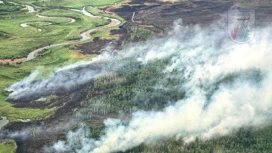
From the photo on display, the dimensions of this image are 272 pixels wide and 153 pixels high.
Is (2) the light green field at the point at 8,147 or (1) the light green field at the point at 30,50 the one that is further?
(1) the light green field at the point at 30,50

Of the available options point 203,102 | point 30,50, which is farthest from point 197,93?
point 30,50

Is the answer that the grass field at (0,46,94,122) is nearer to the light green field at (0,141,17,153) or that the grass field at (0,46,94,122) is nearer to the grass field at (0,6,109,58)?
the light green field at (0,141,17,153)

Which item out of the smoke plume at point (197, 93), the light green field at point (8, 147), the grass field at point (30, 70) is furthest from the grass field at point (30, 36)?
the light green field at point (8, 147)

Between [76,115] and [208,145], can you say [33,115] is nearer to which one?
[76,115]

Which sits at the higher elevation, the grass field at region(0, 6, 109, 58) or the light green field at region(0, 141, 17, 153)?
the grass field at region(0, 6, 109, 58)

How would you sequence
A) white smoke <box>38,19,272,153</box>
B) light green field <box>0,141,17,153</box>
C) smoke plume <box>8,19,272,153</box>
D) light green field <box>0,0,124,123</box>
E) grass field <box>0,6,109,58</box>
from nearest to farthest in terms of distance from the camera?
1. light green field <box>0,141,17,153</box>
2. white smoke <box>38,19,272,153</box>
3. smoke plume <box>8,19,272,153</box>
4. light green field <box>0,0,124,123</box>
5. grass field <box>0,6,109,58</box>

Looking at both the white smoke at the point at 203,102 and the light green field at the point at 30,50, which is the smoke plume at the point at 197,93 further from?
the light green field at the point at 30,50

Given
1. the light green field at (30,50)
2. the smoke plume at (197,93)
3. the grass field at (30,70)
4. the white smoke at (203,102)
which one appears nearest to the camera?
the white smoke at (203,102)

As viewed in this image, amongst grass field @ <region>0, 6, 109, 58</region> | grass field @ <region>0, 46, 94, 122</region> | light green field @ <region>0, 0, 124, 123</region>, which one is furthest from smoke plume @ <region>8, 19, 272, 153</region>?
grass field @ <region>0, 6, 109, 58</region>

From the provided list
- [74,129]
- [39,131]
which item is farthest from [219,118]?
[39,131]

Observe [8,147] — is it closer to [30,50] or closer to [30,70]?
[30,70]
